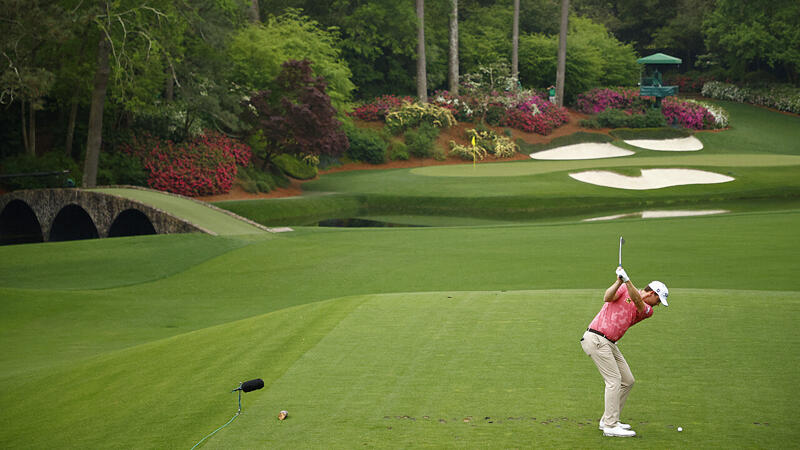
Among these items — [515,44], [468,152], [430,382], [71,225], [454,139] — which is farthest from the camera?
[515,44]

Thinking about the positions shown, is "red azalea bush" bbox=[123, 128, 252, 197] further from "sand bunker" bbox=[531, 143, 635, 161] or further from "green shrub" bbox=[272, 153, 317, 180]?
"sand bunker" bbox=[531, 143, 635, 161]

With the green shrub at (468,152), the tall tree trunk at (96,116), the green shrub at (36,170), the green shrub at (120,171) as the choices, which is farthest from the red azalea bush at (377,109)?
the tall tree trunk at (96,116)

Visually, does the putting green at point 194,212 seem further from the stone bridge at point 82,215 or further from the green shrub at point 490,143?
the green shrub at point 490,143

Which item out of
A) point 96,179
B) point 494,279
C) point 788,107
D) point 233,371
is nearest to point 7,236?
point 96,179

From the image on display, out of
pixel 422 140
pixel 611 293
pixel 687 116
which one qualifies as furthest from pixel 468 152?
pixel 611 293

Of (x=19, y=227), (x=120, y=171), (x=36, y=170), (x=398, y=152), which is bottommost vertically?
(x=19, y=227)

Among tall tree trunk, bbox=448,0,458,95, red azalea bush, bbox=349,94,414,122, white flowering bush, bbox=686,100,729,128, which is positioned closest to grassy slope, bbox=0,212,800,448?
red azalea bush, bbox=349,94,414,122

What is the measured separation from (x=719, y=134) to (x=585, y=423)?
45.8 metres

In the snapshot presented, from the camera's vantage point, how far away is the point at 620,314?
→ 628 cm

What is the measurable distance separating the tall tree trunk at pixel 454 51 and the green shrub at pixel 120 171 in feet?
83.9

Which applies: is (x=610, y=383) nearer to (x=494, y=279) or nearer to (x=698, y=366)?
(x=698, y=366)

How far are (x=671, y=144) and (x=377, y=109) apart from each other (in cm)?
1711

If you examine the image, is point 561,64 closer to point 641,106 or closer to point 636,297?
point 641,106

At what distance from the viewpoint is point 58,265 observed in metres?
18.5
